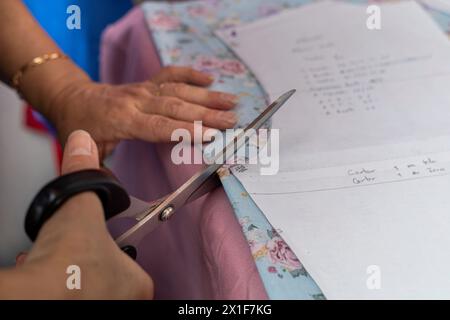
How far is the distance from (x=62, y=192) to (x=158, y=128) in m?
0.23

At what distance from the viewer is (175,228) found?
0.59 meters

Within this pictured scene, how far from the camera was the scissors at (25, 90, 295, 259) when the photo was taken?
1.16 ft

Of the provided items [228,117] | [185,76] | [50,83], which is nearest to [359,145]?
[228,117]

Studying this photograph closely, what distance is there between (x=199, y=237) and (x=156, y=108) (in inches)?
6.8

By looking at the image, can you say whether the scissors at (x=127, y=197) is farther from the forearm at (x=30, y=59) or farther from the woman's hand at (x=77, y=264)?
the forearm at (x=30, y=59)

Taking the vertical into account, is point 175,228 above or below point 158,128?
below

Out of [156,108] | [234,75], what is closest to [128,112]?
[156,108]

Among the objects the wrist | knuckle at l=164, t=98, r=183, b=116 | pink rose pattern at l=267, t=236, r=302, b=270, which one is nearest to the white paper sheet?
pink rose pattern at l=267, t=236, r=302, b=270

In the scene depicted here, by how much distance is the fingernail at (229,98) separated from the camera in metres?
0.59

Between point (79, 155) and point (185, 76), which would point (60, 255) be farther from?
point (185, 76)
